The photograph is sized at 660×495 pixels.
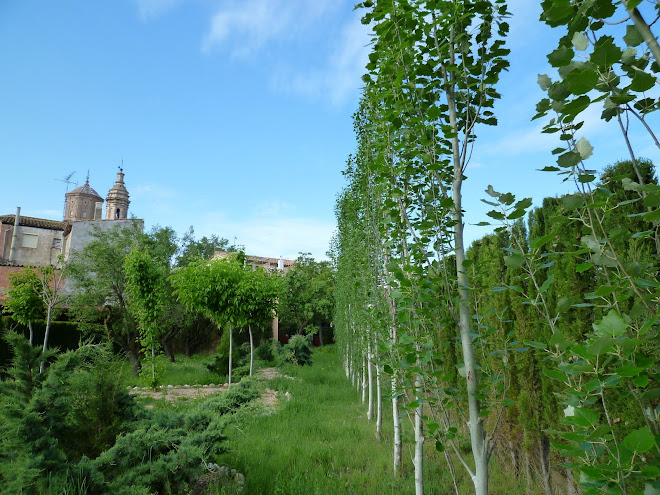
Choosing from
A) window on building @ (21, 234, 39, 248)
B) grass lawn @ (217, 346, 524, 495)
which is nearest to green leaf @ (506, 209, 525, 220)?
grass lawn @ (217, 346, 524, 495)

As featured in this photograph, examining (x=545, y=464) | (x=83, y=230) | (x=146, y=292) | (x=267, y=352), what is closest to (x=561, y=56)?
(x=545, y=464)

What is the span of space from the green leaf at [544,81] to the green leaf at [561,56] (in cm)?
20

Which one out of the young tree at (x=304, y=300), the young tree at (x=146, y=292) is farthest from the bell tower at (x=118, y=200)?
the young tree at (x=146, y=292)

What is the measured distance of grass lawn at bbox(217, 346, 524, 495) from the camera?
153 inches

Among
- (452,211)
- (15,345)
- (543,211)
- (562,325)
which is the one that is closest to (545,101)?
(452,211)

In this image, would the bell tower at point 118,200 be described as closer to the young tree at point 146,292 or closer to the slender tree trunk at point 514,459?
the young tree at point 146,292

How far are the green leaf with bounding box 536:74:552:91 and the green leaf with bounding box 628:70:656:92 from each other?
303 millimetres

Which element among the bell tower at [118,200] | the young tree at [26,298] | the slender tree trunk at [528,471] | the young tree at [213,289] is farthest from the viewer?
the bell tower at [118,200]

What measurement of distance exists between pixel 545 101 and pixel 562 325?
108 inches

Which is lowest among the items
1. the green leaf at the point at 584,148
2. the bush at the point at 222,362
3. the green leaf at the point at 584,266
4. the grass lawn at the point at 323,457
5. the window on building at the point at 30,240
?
the grass lawn at the point at 323,457

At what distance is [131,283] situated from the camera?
12445 mm

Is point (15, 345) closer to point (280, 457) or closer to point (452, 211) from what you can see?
point (280, 457)

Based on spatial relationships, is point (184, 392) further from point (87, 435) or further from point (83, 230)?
point (83, 230)

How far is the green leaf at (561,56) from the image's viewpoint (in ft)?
2.86
